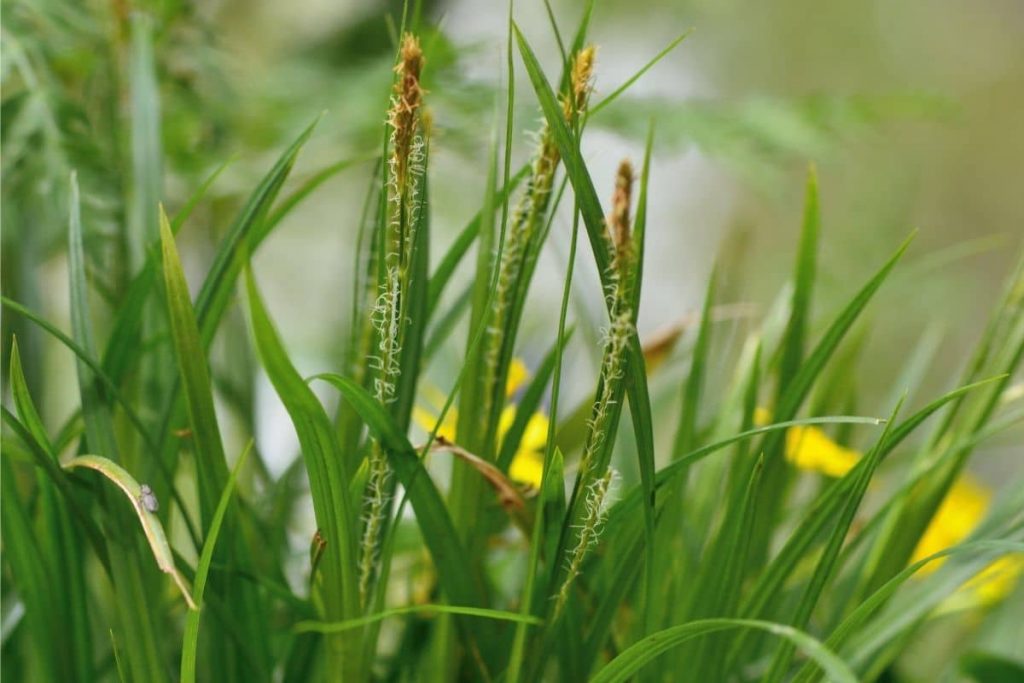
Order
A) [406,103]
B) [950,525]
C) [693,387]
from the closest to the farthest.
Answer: [406,103] < [693,387] < [950,525]

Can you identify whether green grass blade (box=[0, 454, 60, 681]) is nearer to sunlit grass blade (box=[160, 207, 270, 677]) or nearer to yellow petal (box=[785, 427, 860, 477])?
sunlit grass blade (box=[160, 207, 270, 677])

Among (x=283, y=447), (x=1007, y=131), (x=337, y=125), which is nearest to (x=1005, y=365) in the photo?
(x=337, y=125)

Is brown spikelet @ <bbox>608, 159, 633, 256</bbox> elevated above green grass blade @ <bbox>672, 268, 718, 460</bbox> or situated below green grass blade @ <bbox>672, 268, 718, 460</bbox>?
above

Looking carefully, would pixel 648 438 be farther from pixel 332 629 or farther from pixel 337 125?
pixel 337 125

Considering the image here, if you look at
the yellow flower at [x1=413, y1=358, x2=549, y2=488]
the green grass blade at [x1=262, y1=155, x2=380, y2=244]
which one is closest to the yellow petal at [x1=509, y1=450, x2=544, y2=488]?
the yellow flower at [x1=413, y1=358, x2=549, y2=488]

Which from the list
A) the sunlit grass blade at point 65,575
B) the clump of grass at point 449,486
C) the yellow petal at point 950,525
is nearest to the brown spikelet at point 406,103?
the clump of grass at point 449,486

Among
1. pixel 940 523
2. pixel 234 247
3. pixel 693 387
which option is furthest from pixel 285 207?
pixel 940 523

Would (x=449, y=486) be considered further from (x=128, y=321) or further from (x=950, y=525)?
(x=950, y=525)
